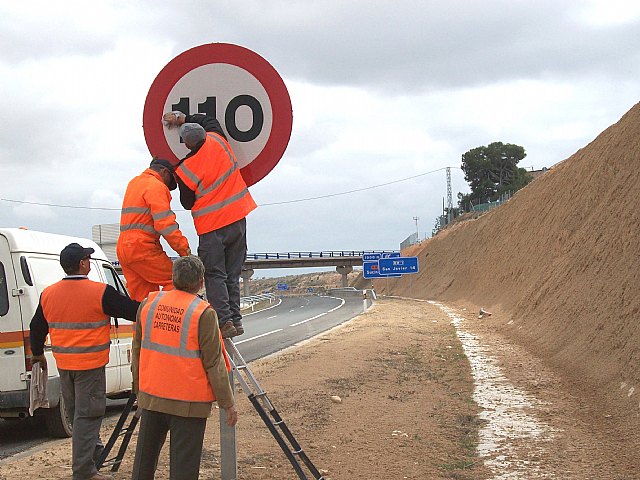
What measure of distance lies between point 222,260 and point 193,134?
0.78m

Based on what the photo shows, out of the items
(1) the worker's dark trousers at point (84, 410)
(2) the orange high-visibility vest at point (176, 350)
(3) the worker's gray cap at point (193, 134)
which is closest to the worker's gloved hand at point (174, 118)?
(3) the worker's gray cap at point (193, 134)

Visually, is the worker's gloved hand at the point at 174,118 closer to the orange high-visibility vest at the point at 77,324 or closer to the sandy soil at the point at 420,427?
the orange high-visibility vest at the point at 77,324

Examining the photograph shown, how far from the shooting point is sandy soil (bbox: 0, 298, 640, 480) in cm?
692

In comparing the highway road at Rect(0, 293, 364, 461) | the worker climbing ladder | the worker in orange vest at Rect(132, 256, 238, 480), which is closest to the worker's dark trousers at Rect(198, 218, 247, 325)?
the worker climbing ladder

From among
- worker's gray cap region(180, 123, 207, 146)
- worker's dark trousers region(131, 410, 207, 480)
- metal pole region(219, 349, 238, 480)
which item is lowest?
metal pole region(219, 349, 238, 480)

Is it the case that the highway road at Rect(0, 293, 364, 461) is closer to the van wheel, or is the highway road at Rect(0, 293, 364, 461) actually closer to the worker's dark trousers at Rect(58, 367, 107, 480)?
the van wheel

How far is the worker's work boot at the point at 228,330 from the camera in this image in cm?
491

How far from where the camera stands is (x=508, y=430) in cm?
880

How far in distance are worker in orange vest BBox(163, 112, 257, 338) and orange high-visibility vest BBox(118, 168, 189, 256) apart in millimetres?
220

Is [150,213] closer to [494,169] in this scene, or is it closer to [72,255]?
[72,255]

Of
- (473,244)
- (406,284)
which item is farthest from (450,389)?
(406,284)

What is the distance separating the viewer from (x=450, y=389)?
12102 mm

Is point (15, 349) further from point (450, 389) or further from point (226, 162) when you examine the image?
point (450, 389)

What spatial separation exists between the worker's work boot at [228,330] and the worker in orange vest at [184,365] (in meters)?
0.39
